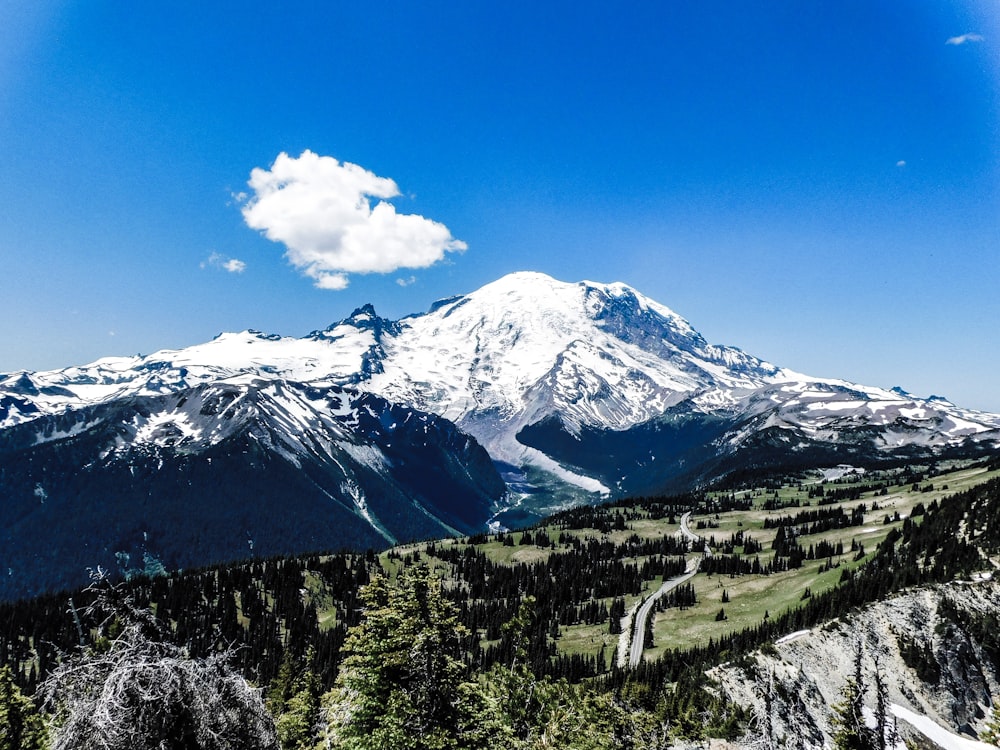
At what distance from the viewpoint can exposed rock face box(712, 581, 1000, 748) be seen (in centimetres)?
9094

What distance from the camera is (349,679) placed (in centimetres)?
2431

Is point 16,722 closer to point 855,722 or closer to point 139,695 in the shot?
point 139,695

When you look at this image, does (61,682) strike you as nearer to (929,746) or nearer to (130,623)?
(130,623)

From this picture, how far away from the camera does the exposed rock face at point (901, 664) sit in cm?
9094

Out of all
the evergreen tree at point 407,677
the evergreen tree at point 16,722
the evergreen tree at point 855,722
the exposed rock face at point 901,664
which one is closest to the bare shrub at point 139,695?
the evergreen tree at point 407,677

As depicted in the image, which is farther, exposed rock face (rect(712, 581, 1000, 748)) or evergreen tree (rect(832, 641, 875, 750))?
exposed rock face (rect(712, 581, 1000, 748))

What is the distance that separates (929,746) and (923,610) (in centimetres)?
2491

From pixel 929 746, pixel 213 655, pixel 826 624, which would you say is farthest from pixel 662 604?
pixel 213 655

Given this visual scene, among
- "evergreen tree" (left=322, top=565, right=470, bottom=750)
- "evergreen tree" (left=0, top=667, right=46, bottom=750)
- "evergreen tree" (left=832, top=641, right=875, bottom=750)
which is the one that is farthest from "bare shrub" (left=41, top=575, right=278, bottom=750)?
"evergreen tree" (left=0, top=667, right=46, bottom=750)

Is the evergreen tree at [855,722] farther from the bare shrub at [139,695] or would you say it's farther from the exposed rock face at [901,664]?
the exposed rock face at [901,664]

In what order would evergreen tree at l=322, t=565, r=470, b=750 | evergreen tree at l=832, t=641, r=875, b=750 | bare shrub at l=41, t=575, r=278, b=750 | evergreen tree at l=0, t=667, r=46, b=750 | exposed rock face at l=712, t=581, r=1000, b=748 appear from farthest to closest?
exposed rock face at l=712, t=581, r=1000, b=748 → evergreen tree at l=0, t=667, r=46, b=750 → evergreen tree at l=832, t=641, r=875, b=750 → evergreen tree at l=322, t=565, r=470, b=750 → bare shrub at l=41, t=575, r=278, b=750

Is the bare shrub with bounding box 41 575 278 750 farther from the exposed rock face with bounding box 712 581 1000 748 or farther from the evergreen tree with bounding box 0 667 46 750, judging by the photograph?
the exposed rock face with bounding box 712 581 1000 748

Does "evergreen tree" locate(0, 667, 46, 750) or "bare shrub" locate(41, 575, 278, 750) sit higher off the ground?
"bare shrub" locate(41, 575, 278, 750)

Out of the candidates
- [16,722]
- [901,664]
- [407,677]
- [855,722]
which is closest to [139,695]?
[407,677]
